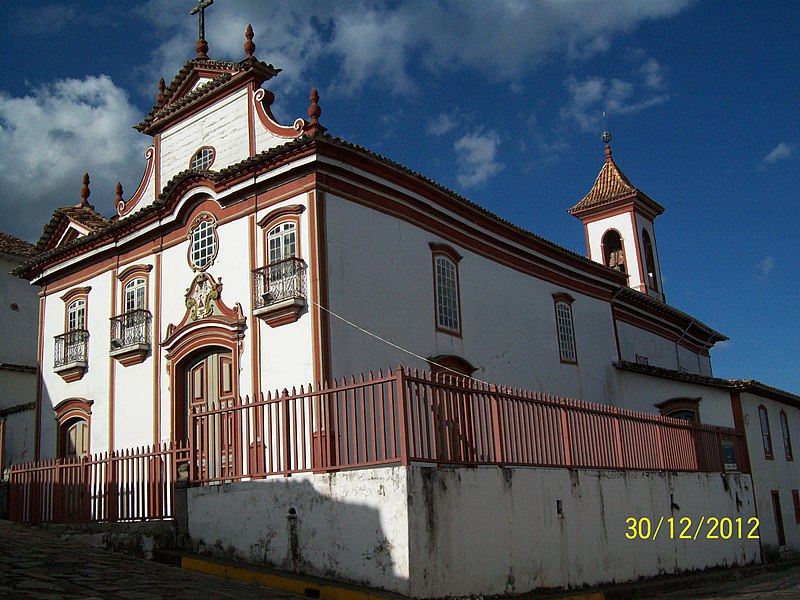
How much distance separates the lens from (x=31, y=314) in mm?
25750

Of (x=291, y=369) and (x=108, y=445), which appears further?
(x=108, y=445)

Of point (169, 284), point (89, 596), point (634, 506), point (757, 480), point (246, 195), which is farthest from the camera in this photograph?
point (757, 480)

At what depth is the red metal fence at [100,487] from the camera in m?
12.9

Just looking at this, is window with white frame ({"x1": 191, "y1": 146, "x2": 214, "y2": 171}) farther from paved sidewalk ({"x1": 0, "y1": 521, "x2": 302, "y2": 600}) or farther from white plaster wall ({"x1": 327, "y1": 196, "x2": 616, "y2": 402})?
paved sidewalk ({"x1": 0, "y1": 521, "x2": 302, "y2": 600})

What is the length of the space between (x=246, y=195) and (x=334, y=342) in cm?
373

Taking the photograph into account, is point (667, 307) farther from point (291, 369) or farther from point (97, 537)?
point (97, 537)

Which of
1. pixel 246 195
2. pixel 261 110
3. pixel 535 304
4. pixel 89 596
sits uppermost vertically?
pixel 261 110

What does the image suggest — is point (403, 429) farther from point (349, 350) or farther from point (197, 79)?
point (197, 79)

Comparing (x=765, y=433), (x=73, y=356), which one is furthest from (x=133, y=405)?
(x=765, y=433)

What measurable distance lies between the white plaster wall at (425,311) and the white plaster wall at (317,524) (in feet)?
11.8

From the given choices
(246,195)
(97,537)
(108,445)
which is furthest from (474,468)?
(108,445)

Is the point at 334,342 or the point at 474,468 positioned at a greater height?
the point at 334,342

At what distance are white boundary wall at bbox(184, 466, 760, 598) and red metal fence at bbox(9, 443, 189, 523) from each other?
92cm

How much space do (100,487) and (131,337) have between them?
16.2 feet
